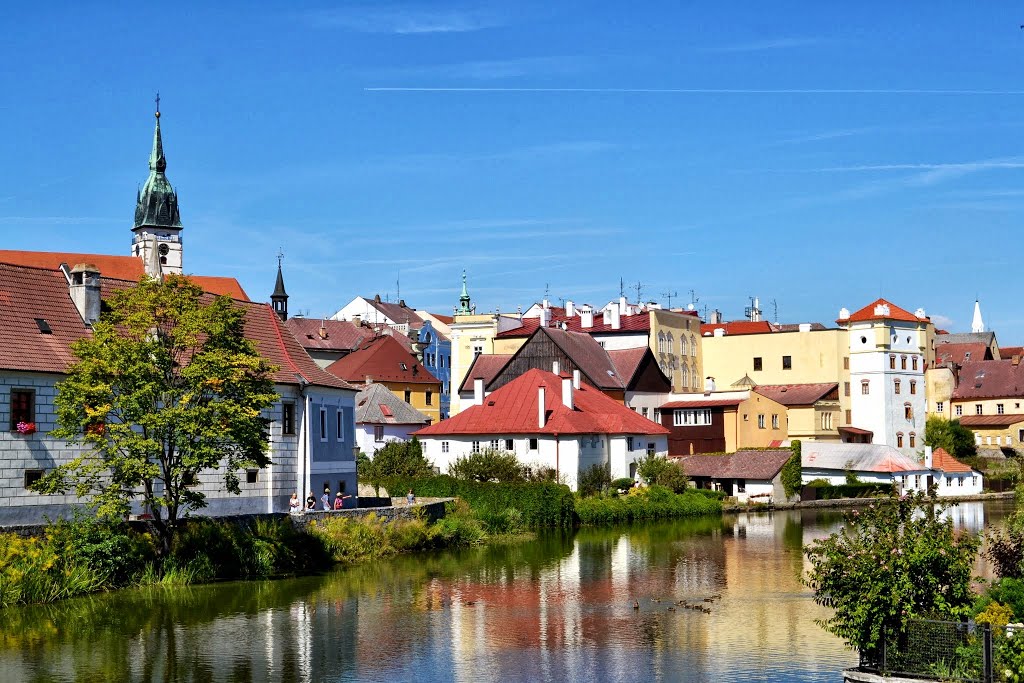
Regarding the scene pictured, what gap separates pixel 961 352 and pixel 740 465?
63527 millimetres

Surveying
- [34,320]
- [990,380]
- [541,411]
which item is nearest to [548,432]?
[541,411]

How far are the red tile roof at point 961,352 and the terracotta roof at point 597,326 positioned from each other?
39693 mm

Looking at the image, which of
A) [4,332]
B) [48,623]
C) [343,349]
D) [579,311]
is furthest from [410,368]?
[48,623]

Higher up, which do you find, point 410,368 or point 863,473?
point 410,368

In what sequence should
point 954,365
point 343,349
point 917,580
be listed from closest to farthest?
point 917,580
point 343,349
point 954,365

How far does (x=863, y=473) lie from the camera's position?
81500 millimetres

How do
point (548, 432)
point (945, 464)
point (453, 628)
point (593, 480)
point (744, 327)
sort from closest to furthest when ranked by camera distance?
point (453, 628), point (548, 432), point (593, 480), point (945, 464), point (744, 327)

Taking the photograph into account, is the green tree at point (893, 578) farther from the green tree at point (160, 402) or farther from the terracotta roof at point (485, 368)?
the terracotta roof at point (485, 368)

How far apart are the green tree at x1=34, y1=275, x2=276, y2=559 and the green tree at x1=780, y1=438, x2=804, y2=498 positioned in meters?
44.6

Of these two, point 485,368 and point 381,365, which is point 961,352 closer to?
point 485,368

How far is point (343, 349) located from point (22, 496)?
75.4 metres

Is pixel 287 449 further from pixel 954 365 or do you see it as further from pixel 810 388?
pixel 954 365

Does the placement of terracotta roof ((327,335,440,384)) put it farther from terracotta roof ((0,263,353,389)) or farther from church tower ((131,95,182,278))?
terracotta roof ((0,263,353,389))

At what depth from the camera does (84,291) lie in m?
41.1
